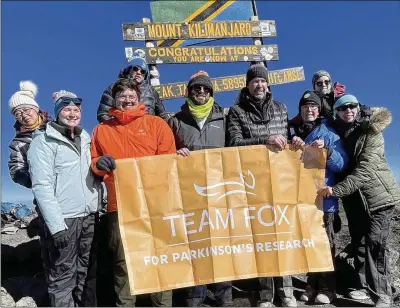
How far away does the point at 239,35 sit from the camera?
10.4 metres

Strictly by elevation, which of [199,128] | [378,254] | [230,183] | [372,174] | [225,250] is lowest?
[378,254]

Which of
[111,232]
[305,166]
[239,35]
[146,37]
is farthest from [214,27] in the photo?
[111,232]

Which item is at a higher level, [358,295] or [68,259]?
[68,259]

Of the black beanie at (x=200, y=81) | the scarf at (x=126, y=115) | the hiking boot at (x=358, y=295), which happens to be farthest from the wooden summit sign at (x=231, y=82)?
the hiking boot at (x=358, y=295)

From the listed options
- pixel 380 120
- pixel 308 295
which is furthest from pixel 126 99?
pixel 308 295

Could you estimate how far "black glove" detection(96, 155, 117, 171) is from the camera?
15.0 ft

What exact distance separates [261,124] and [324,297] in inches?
93.0

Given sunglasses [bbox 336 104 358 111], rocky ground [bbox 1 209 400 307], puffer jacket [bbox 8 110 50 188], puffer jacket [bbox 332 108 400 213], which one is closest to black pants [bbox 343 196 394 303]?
puffer jacket [bbox 332 108 400 213]

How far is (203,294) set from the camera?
202 inches

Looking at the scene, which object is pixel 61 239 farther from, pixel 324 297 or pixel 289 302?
pixel 324 297

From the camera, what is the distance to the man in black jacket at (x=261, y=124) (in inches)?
204

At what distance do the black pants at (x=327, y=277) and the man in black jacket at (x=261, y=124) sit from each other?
17.5 inches

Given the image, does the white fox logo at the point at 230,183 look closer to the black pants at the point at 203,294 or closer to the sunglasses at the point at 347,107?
the black pants at the point at 203,294

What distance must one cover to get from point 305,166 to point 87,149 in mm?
2647
